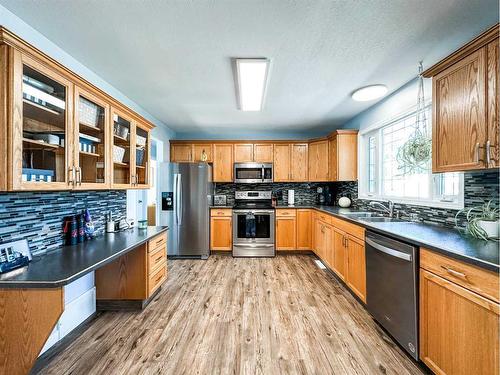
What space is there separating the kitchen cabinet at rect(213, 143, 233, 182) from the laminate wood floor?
7.12 feet

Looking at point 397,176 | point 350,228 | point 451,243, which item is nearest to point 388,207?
point 397,176

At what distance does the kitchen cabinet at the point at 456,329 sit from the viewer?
116cm

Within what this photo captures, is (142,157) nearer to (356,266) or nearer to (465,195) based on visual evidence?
(356,266)

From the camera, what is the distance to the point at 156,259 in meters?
2.59

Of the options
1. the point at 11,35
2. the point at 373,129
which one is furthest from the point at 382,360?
the point at 11,35

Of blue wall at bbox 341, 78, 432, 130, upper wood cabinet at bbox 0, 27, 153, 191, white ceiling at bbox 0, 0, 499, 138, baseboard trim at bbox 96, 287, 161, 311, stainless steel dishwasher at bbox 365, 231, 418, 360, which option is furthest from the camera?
blue wall at bbox 341, 78, 432, 130

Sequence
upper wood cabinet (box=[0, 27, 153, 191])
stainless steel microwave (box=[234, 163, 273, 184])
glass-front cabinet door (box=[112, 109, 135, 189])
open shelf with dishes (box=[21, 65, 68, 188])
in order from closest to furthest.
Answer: upper wood cabinet (box=[0, 27, 153, 191]) → open shelf with dishes (box=[21, 65, 68, 188]) → glass-front cabinet door (box=[112, 109, 135, 189]) → stainless steel microwave (box=[234, 163, 273, 184])

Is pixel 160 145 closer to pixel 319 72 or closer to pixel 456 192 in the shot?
pixel 319 72

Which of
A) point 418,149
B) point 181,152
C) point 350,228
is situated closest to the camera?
point 418,149

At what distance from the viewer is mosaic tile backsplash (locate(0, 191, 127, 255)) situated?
1553 millimetres

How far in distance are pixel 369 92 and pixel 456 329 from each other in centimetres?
238

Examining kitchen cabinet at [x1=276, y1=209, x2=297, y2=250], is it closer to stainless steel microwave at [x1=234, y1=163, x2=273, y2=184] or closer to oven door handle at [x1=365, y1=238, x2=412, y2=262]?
stainless steel microwave at [x1=234, y1=163, x2=273, y2=184]

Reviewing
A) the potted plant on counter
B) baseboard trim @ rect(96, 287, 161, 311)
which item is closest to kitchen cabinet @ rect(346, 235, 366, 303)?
the potted plant on counter


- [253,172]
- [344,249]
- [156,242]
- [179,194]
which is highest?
[253,172]
